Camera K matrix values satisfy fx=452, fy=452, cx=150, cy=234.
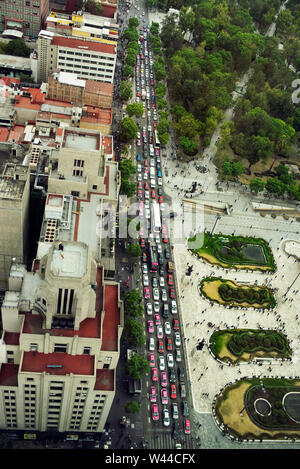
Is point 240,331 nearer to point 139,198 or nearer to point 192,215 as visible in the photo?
point 192,215

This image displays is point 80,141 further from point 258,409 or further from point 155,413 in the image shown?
point 258,409

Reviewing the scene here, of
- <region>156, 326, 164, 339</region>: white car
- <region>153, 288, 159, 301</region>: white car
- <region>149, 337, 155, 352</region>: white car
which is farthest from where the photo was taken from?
<region>153, 288, 159, 301</region>: white car

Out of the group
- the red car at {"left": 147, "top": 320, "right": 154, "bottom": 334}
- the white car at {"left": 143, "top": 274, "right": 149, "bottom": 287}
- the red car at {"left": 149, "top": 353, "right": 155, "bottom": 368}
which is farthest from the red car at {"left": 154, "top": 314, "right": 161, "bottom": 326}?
the white car at {"left": 143, "top": 274, "right": 149, "bottom": 287}

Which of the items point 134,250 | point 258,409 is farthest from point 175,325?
point 258,409

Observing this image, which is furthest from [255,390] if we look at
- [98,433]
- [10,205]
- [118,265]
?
[10,205]

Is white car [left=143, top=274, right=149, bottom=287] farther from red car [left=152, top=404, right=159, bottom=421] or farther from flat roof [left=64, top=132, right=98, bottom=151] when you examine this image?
flat roof [left=64, top=132, right=98, bottom=151]

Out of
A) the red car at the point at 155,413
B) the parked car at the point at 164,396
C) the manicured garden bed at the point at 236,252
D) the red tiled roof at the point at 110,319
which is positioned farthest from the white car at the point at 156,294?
the red tiled roof at the point at 110,319
